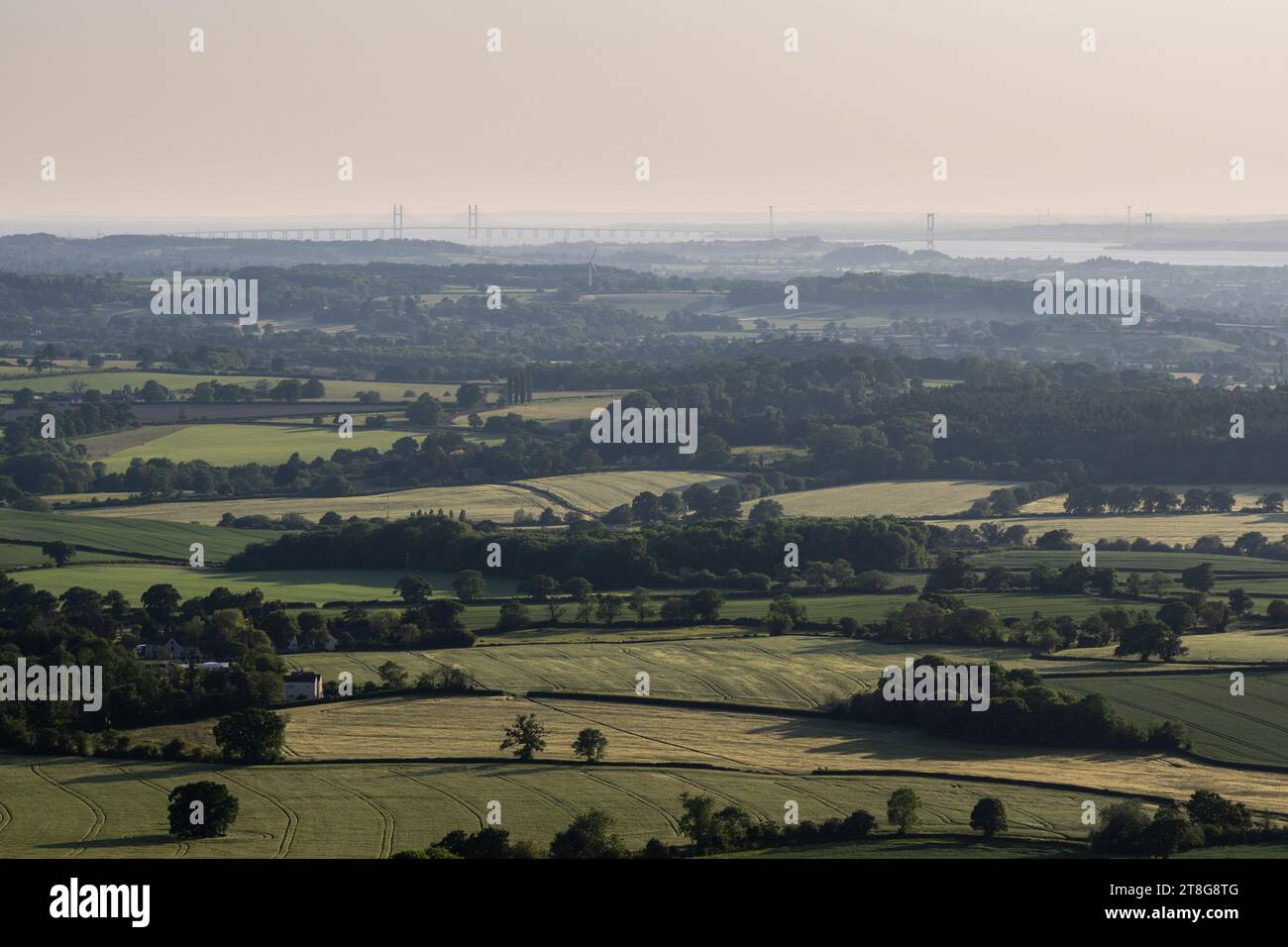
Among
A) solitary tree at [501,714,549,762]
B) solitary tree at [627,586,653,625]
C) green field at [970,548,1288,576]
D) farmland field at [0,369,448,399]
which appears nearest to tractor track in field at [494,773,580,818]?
solitary tree at [501,714,549,762]

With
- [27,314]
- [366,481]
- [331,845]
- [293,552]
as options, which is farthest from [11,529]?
[27,314]

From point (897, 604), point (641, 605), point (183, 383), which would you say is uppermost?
point (183, 383)

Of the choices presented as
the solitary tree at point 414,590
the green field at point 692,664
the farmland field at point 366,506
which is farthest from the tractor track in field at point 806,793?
the farmland field at point 366,506

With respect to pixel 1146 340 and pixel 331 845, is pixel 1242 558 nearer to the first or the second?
pixel 331 845

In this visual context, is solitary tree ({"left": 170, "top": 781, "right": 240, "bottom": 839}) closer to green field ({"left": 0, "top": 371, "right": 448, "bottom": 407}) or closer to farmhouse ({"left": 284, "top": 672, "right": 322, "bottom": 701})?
farmhouse ({"left": 284, "top": 672, "right": 322, "bottom": 701})

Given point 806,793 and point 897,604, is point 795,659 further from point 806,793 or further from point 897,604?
point 806,793

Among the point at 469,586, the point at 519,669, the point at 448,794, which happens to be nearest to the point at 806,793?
the point at 448,794
